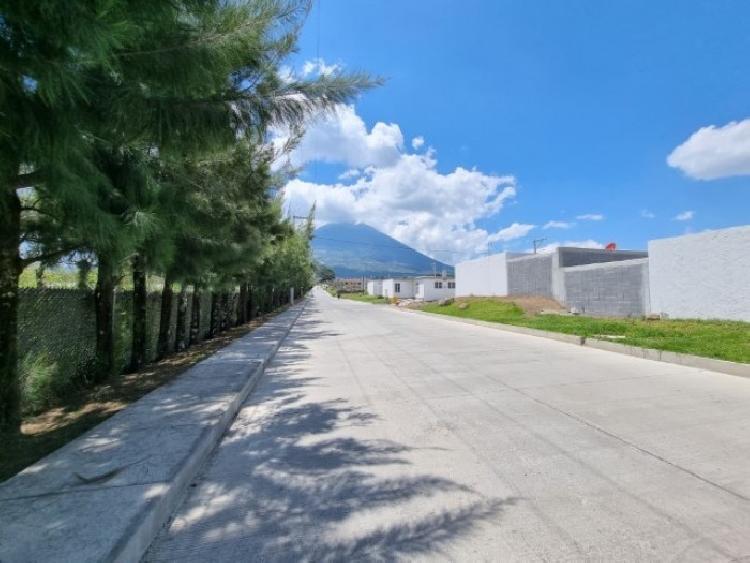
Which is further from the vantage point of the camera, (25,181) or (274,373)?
(274,373)

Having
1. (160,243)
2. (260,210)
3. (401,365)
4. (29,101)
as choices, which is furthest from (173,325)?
(29,101)

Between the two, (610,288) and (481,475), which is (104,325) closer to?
(481,475)

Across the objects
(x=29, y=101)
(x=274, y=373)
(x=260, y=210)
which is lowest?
(x=274, y=373)

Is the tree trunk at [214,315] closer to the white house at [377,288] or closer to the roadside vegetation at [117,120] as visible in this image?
the roadside vegetation at [117,120]

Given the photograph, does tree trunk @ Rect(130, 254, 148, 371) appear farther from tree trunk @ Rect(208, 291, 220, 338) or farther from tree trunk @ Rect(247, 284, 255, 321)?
tree trunk @ Rect(247, 284, 255, 321)

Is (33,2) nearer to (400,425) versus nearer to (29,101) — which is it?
(29,101)

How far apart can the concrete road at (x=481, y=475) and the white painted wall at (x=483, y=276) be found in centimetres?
2930

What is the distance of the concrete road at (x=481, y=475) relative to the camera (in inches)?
117

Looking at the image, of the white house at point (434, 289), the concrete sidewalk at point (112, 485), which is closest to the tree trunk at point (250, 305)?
the concrete sidewalk at point (112, 485)

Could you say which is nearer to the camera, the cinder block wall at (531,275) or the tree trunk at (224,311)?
the tree trunk at (224,311)

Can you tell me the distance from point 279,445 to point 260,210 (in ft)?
29.8

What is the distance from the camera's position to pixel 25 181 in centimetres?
360

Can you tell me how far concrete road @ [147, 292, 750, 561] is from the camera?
9.73ft

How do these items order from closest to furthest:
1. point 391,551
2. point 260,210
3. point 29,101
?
point 29,101
point 391,551
point 260,210
